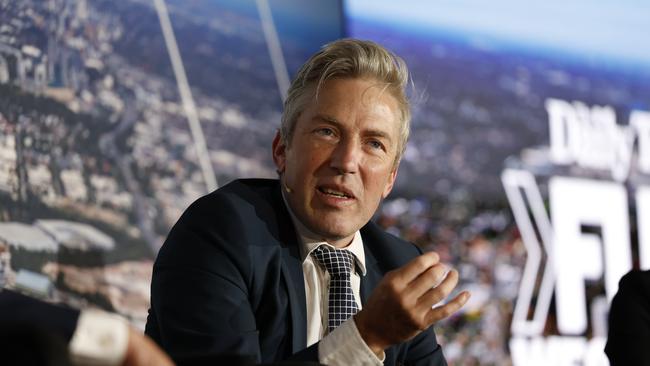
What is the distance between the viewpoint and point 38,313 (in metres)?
0.77

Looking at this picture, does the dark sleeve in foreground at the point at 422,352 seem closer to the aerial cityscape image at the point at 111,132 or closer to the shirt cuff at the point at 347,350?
the shirt cuff at the point at 347,350

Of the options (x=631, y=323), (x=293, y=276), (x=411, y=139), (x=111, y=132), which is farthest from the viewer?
(x=411, y=139)

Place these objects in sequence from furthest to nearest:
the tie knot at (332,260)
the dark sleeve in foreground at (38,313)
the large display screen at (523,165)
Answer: the large display screen at (523,165) < the tie knot at (332,260) < the dark sleeve in foreground at (38,313)

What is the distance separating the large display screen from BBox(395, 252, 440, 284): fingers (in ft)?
7.80

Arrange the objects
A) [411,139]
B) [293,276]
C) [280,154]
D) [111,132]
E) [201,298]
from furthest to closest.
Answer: [411,139] → [111,132] → [280,154] → [293,276] → [201,298]

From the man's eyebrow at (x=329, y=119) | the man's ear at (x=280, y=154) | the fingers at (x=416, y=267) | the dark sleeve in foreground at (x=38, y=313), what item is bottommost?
the fingers at (x=416, y=267)

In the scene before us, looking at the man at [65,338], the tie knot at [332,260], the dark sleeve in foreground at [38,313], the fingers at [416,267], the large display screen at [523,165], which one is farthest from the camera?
the large display screen at [523,165]

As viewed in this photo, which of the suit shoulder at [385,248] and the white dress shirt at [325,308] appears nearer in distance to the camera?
the white dress shirt at [325,308]

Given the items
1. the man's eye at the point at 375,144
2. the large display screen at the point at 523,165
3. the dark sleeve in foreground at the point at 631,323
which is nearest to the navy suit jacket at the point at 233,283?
the man's eye at the point at 375,144

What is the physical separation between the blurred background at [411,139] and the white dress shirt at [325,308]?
1235mm

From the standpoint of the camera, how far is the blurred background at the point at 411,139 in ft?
8.96

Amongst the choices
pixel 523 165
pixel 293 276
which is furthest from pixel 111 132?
pixel 523 165

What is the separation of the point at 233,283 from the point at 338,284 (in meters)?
0.23

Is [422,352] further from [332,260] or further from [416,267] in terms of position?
[416,267]
